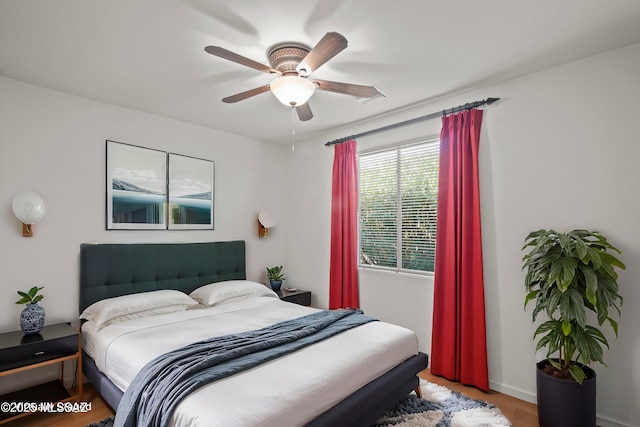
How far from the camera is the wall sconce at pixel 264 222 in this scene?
14.7 ft

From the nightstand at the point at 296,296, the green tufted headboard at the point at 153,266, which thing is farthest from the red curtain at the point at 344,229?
the green tufted headboard at the point at 153,266

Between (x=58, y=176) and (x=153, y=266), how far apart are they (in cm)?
120

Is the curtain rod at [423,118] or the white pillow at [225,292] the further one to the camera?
the white pillow at [225,292]

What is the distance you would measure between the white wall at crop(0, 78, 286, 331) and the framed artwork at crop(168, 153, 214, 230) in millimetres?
136

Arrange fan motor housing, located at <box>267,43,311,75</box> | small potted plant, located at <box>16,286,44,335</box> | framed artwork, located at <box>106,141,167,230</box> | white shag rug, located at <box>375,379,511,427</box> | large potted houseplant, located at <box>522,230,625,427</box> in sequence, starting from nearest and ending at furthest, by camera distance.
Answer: large potted houseplant, located at <box>522,230,625,427</box> → fan motor housing, located at <box>267,43,311,75</box> → white shag rug, located at <box>375,379,511,427</box> → small potted plant, located at <box>16,286,44,335</box> → framed artwork, located at <box>106,141,167,230</box>

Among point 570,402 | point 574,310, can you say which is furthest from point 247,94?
point 570,402

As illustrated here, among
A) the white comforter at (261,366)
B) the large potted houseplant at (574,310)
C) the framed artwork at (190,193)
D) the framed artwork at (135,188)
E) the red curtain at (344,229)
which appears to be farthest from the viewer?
the red curtain at (344,229)

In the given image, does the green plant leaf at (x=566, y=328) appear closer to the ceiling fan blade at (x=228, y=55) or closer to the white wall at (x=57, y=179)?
the ceiling fan blade at (x=228, y=55)

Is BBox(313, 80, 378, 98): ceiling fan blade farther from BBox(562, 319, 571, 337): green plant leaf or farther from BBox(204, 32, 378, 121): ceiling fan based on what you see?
BBox(562, 319, 571, 337): green plant leaf

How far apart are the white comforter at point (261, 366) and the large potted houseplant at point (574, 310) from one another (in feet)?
3.16

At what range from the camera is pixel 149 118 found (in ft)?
11.6

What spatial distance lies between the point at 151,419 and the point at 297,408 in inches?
29.1

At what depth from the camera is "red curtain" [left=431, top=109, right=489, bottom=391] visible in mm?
2887

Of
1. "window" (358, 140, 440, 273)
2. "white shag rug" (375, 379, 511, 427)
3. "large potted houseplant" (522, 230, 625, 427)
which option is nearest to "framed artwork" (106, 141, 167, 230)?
"window" (358, 140, 440, 273)
